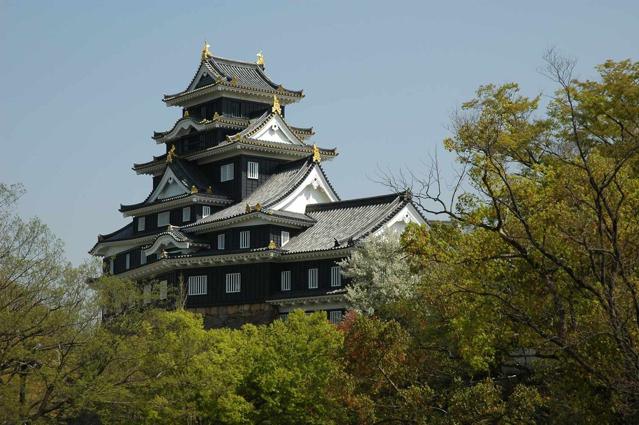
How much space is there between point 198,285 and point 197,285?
0.21ft

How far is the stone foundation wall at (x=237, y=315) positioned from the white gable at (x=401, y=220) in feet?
23.5

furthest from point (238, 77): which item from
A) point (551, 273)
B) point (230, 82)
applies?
point (551, 273)

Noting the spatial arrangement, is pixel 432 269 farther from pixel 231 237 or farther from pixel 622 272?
pixel 231 237

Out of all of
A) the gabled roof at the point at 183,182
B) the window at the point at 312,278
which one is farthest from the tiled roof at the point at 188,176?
the window at the point at 312,278

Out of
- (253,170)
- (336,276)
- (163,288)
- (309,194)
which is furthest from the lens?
(253,170)

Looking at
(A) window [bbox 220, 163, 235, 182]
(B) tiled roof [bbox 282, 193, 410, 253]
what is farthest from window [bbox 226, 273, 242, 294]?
(A) window [bbox 220, 163, 235, 182]

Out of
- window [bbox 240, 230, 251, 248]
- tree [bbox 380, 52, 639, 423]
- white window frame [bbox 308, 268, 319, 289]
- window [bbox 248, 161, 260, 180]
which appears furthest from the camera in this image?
window [bbox 248, 161, 260, 180]

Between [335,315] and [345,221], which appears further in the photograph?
[345,221]

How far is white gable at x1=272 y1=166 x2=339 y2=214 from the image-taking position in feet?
184

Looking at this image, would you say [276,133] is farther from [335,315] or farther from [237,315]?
[335,315]

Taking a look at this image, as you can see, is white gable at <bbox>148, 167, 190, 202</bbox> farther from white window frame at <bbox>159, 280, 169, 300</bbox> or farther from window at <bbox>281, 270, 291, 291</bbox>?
window at <bbox>281, 270, 291, 291</bbox>

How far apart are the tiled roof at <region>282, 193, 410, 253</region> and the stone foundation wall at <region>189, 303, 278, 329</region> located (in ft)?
10.7

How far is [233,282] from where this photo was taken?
181 feet

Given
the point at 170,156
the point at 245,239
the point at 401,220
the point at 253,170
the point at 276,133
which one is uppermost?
the point at 276,133
